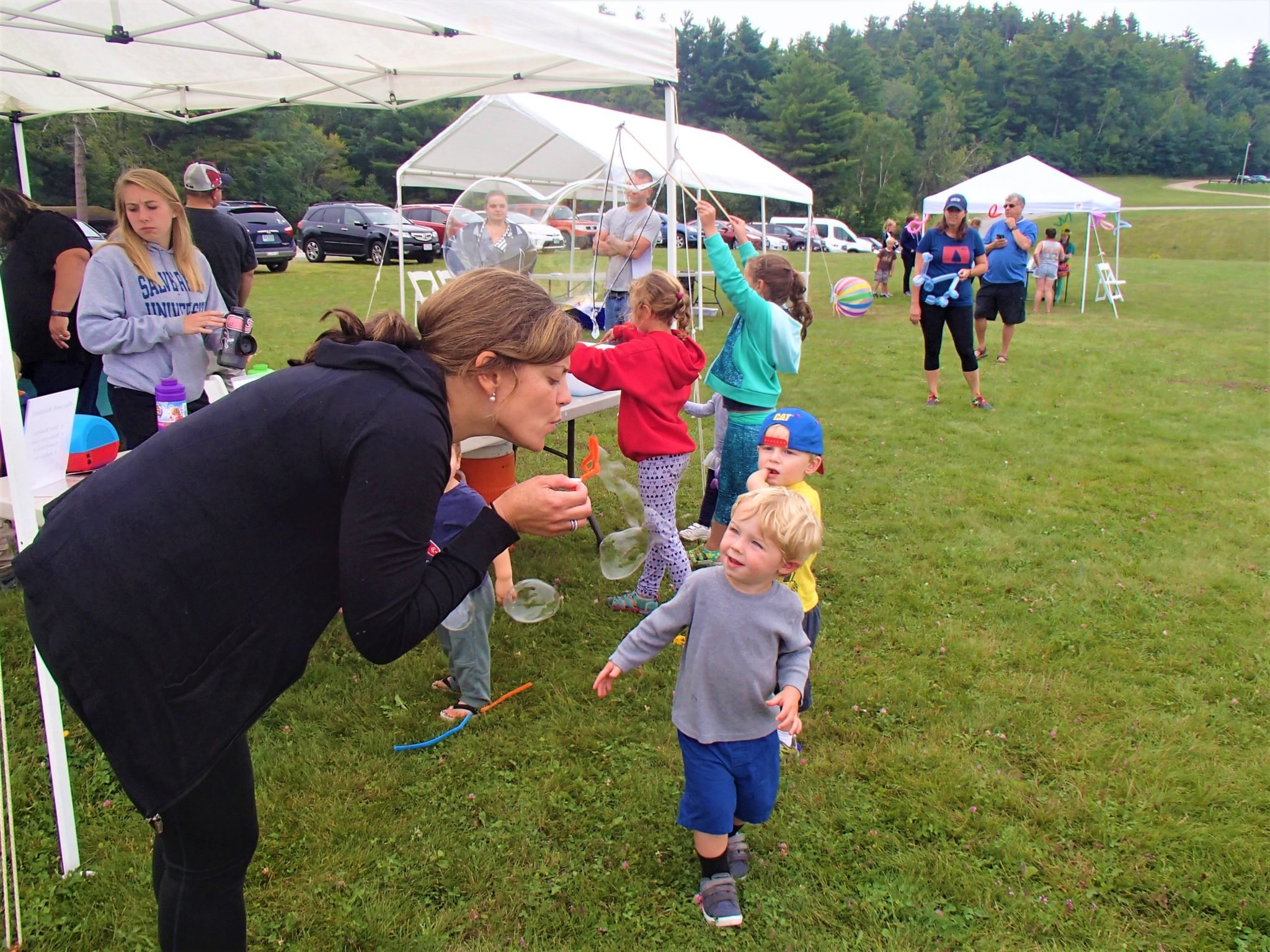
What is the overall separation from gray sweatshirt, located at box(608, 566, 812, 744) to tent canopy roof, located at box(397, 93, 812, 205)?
8536 mm

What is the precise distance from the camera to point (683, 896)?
2367 mm

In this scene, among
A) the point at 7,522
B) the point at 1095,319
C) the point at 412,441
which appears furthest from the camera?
the point at 1095,319

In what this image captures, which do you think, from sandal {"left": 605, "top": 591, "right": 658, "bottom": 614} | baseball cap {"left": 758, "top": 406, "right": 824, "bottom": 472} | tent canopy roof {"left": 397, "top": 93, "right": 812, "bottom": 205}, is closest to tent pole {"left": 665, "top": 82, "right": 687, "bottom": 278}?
sandal {"left": 605, "top": 591, "right": 658, "bottom": 614}

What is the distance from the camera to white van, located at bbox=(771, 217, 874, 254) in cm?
3356

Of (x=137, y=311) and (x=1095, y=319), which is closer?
(x=137, y=311)

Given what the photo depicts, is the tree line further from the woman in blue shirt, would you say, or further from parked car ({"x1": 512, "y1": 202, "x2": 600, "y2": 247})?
the woman in blue shirt

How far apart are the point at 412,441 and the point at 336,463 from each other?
128 millimetres

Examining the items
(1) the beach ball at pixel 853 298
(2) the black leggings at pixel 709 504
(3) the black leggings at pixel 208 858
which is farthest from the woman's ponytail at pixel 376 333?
(1) the beach ball at pixel 853 298

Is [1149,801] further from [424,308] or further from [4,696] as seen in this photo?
[4,696]

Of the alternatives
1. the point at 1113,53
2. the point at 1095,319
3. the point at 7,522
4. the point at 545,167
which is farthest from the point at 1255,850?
the point at 1113,53

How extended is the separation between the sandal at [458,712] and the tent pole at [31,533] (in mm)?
1190

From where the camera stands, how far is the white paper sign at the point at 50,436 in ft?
8.49

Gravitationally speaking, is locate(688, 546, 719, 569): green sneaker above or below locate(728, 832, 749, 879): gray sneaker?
above

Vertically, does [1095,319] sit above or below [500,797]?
above
